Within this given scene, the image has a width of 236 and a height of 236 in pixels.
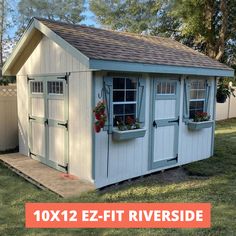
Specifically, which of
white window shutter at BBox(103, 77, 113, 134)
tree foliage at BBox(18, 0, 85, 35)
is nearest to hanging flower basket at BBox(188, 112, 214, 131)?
white window shutter at BBox(103, 77, 113, 134)

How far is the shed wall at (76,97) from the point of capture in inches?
185

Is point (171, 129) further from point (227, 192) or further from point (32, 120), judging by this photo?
point (32, 120)

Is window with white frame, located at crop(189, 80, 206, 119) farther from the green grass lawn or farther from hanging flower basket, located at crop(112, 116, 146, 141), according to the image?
hanging flower basket, located at crop(112, 116, 146, 141)

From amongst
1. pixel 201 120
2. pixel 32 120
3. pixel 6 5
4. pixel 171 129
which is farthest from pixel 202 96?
pixel 6 5

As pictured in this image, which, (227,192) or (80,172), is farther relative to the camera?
(80,172)

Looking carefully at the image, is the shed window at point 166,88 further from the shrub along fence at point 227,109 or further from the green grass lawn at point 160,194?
the shrub along fence at point 227,109

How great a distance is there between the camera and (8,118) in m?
7.23

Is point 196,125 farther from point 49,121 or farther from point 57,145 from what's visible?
point 49,121

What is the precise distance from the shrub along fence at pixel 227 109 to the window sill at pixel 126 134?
31.9 feet

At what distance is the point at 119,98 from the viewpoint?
4930mm

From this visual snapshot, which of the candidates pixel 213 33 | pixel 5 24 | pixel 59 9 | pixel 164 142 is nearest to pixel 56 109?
pixel 164 142

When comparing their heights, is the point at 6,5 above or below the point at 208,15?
above

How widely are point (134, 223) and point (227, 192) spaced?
1.94 metres

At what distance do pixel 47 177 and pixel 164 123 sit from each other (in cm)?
247
